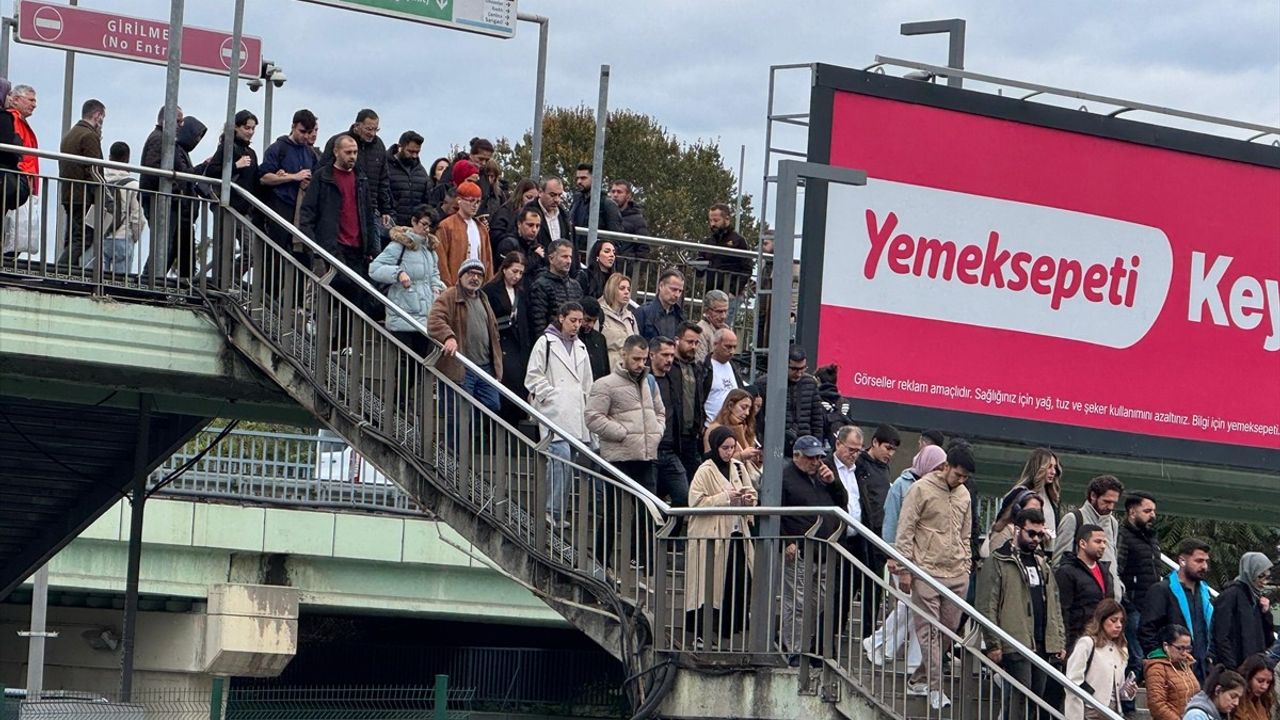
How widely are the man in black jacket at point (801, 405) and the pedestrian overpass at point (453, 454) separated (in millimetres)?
1467

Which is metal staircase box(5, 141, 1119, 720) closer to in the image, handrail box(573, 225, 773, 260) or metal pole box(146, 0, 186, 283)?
metal pole box(146, 0, 186, 283)

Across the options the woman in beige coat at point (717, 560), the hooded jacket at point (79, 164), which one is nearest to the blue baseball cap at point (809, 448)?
the woman in beige coat at point (717, 560)

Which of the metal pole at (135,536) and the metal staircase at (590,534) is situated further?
the metal pole at (135,536)

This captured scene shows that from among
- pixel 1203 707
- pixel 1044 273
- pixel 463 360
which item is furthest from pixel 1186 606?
pixel 1044 273

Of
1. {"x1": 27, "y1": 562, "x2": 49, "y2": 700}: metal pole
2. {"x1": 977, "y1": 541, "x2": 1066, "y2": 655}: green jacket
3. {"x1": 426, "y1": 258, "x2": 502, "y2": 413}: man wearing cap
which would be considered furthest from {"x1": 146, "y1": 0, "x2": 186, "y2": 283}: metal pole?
{"x1": 27, "y1": 562, "x2": 49, "y2": 700}: metal pole

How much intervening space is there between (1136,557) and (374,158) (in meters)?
6.08

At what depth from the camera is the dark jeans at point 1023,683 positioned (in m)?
12.7

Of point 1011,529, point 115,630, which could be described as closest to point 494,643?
point 115,630

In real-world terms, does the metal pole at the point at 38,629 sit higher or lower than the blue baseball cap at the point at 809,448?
lower

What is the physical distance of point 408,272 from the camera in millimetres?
15203

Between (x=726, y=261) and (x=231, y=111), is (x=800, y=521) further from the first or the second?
(x=726, y=261)

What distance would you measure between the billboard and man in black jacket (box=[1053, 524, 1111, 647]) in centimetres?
538

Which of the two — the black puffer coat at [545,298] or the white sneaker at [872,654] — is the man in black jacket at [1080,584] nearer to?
the white sneaker at [872,654]

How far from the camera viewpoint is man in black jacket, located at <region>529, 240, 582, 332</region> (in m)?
15.2
